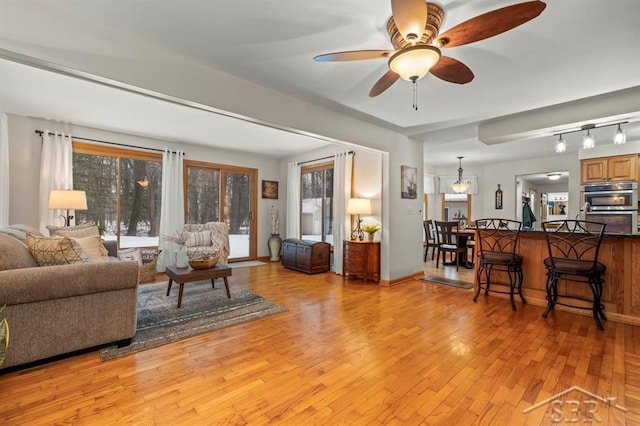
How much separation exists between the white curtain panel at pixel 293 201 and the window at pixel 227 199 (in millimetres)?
837

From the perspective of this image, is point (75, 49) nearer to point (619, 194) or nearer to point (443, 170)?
point (619, 194)

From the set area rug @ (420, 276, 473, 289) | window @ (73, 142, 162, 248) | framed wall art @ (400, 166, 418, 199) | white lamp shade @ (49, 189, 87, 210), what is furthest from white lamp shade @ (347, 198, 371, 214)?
white lamp shade @ (49, 189, 87, 210)

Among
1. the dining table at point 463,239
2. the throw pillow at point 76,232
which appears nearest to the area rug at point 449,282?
the dining table at point 463,239

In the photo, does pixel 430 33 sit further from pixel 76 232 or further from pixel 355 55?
pixel 76 232

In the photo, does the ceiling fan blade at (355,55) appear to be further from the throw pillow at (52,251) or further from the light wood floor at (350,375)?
the throw pillow at (52,251)

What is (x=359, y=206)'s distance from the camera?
184 inches

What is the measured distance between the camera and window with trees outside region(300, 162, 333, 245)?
6.01 meters

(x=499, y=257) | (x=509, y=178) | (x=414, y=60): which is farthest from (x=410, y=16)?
(x=509, y=178)

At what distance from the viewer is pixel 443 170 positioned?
8680 mm

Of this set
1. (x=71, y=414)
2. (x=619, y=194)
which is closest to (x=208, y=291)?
(x=71, y=414)

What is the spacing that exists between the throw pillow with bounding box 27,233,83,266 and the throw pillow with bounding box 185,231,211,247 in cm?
232

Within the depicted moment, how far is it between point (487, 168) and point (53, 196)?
9355mm

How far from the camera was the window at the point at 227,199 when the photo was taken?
5840 millimetres

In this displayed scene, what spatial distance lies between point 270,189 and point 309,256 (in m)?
2.43
